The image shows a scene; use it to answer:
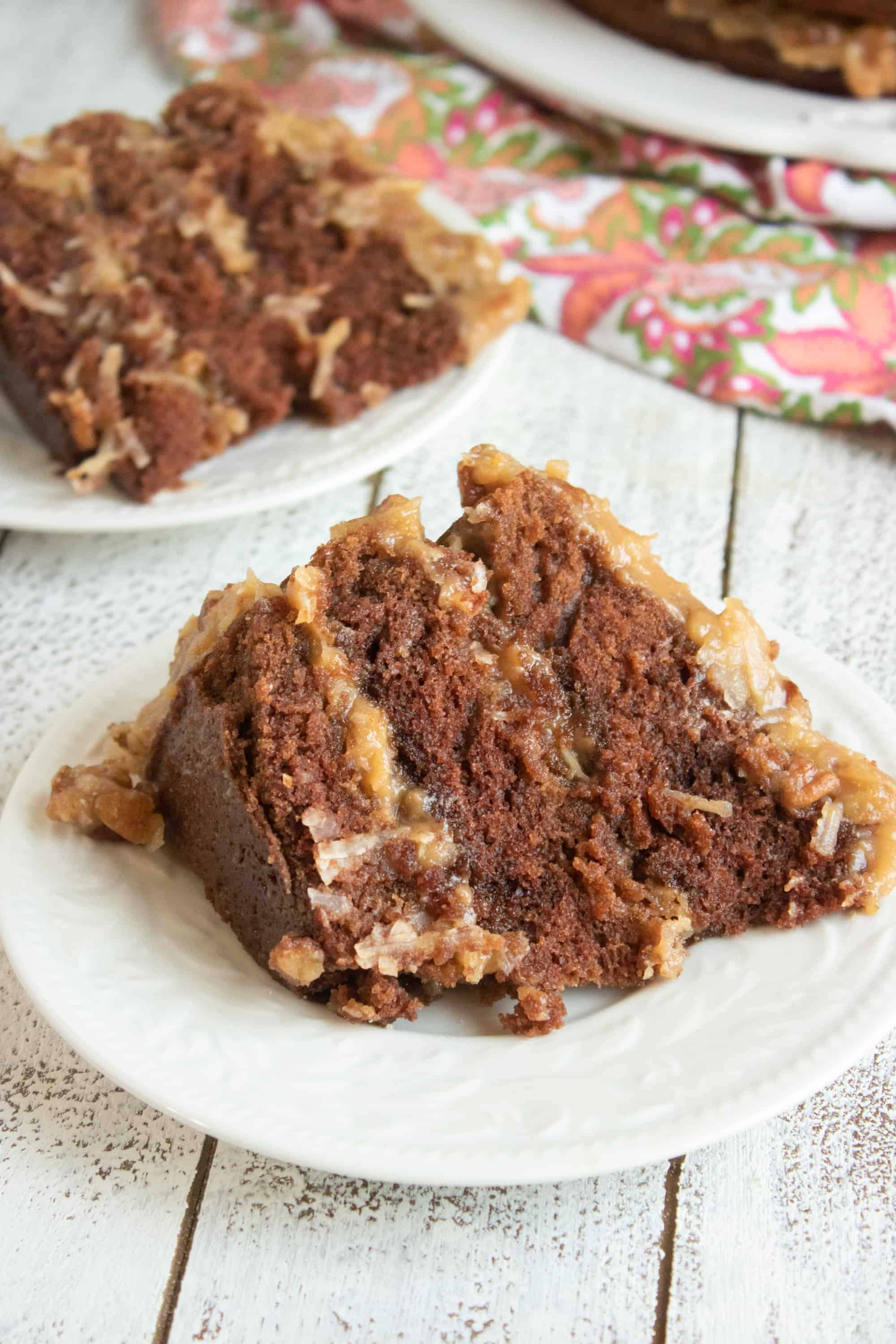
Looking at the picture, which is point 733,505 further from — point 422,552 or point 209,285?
point 422,552

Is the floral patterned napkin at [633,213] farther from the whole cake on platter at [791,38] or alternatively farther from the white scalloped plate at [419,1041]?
the white scalloped plate at [419,1041]

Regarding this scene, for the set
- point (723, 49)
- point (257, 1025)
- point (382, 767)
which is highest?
point (382, 767)

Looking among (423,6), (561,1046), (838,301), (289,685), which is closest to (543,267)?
(838,301)

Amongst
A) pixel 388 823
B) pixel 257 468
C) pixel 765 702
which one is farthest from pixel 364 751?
pixel 257 468

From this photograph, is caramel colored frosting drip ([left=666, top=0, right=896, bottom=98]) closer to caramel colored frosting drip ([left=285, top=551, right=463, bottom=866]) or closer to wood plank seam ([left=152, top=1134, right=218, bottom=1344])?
caramel colored frosting drip ([left=285, top=551, right=463, bottom=866])

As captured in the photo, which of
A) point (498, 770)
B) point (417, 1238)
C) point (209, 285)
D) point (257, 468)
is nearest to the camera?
point (417, 1238)

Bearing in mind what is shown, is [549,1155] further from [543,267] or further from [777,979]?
[543,267]
